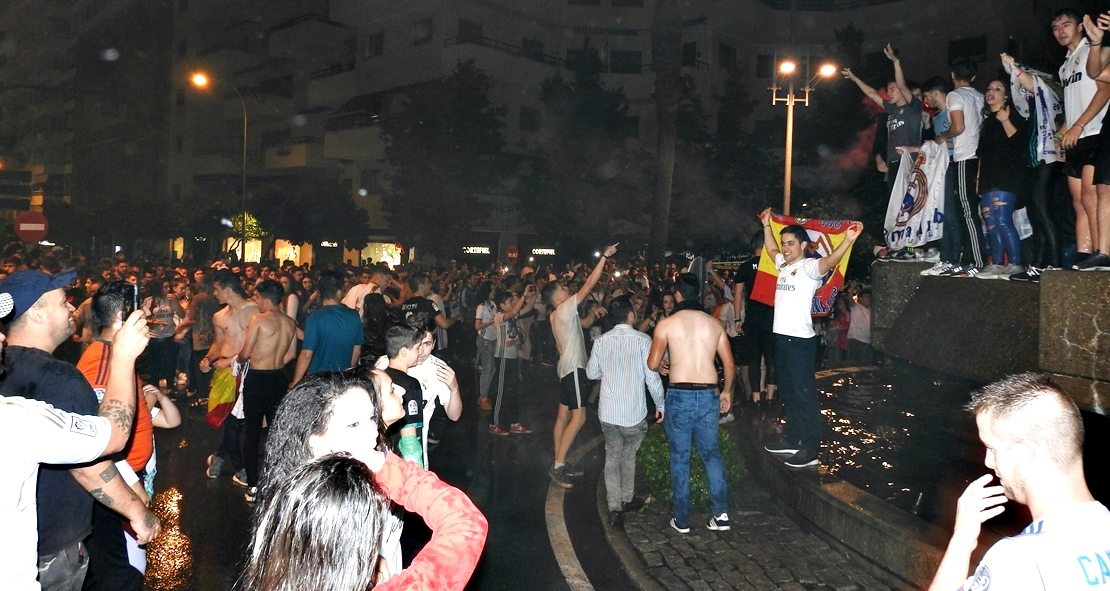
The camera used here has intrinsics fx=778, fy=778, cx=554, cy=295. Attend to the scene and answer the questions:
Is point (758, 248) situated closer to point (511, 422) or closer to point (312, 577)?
point (511, 422)

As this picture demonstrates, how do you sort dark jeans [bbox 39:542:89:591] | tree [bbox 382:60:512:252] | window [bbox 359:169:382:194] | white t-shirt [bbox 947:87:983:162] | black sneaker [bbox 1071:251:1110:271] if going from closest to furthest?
1. dark jeans [bbox 39:542:89:591]
2. black sneaker [bbox 1071:251:1110:271]
3. white t-shirt [bbox 947:87:983:162]
4. tree [bbox 382:60:512:252]
5. window [bbox 359:169:382:194]

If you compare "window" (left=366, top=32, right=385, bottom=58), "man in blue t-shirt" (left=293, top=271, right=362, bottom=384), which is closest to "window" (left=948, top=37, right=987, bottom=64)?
"window" (left=366, top=32, right=385, bottom=58)

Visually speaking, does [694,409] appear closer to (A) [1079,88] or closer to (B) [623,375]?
(B) [623,375]

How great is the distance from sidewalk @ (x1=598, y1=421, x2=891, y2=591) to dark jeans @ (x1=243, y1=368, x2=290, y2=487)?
322 centimetres

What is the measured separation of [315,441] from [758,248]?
294 inches

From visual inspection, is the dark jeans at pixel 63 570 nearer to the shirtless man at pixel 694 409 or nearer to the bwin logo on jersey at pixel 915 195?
the shirtless man at pixel 694 409

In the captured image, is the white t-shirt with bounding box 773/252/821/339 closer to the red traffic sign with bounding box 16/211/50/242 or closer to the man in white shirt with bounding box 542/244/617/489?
the man in white shirt with bounding box 542/244/617/489

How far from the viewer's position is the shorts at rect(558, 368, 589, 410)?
7.75m

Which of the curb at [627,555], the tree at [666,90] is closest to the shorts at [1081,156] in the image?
the curb at [627,555]

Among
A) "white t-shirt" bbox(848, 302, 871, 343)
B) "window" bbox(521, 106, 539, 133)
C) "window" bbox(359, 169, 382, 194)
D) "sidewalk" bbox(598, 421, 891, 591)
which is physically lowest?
"sidewalk" bbox(598, 421, 891, 591)

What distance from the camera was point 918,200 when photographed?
806 cm

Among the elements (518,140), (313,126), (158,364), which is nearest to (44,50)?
(313,126)

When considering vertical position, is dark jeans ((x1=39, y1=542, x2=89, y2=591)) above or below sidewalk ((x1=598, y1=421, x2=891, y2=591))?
above

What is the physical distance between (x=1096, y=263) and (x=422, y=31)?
3892 centimetres
